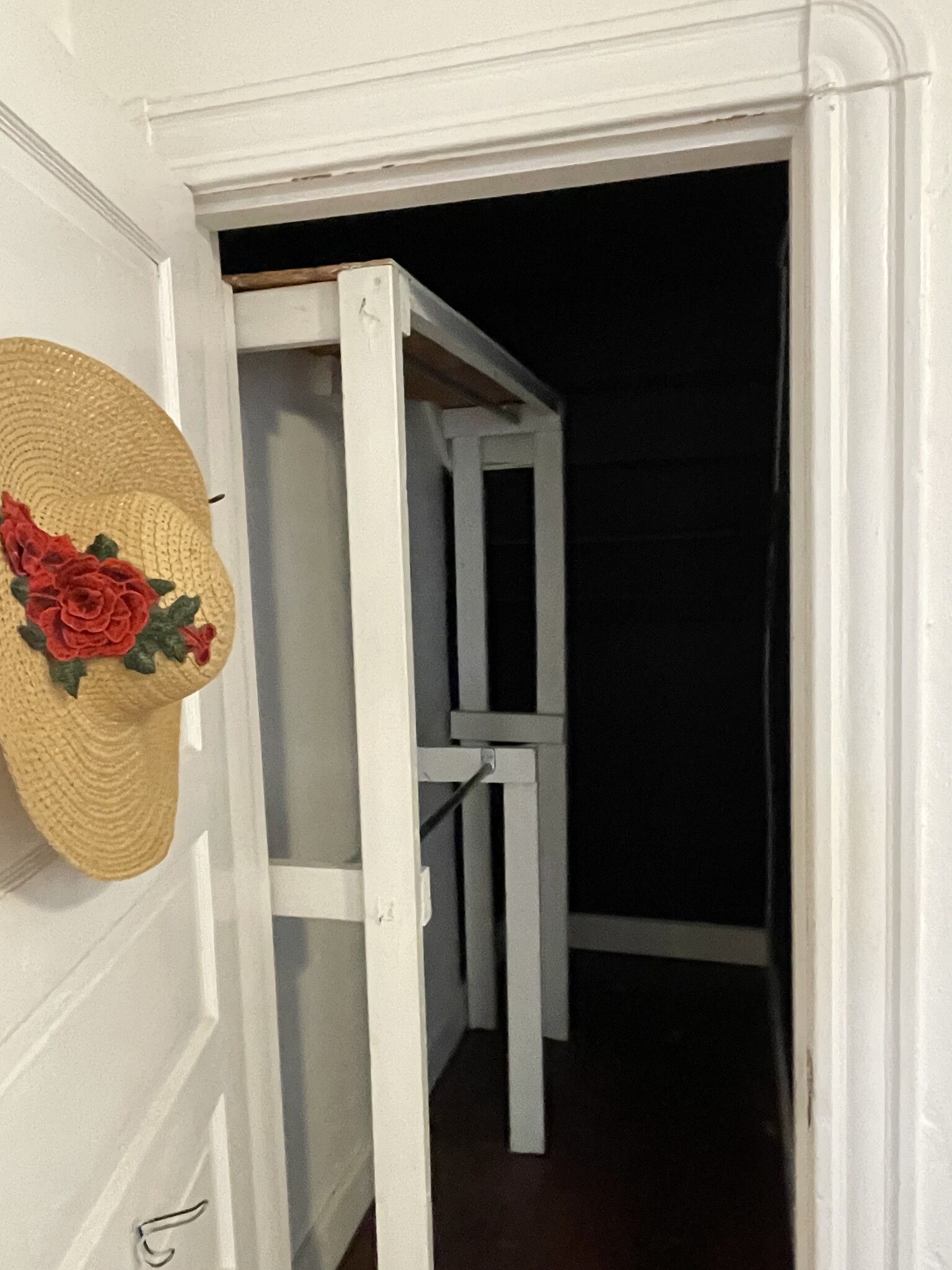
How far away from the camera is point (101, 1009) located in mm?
797

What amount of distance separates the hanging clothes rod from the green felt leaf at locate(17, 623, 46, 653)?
110 centimetres

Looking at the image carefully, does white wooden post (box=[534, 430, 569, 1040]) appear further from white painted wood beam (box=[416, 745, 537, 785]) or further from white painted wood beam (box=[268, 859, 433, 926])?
white painted wood beam (box=[268, 859, 433, 926])

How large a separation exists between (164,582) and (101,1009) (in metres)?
0.40

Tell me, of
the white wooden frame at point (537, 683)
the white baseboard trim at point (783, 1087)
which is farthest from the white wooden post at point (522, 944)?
the white baseboard trim at point (783, 1087)

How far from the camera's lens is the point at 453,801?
6.07 ft

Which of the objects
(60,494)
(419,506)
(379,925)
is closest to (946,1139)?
(379,925)

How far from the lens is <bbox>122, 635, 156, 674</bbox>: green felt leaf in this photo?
2.21ft

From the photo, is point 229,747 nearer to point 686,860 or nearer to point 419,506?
point 419,506

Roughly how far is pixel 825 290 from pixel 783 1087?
1872 millimetres

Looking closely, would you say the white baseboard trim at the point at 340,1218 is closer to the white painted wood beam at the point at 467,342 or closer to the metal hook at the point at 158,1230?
the metal hook at the point at 158,1230

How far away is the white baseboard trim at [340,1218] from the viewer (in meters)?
1.67

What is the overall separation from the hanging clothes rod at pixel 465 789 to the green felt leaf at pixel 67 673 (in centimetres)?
107

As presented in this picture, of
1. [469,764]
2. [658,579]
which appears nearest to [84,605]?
[469,764]

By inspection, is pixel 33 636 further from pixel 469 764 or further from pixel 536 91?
pixel 469 764
